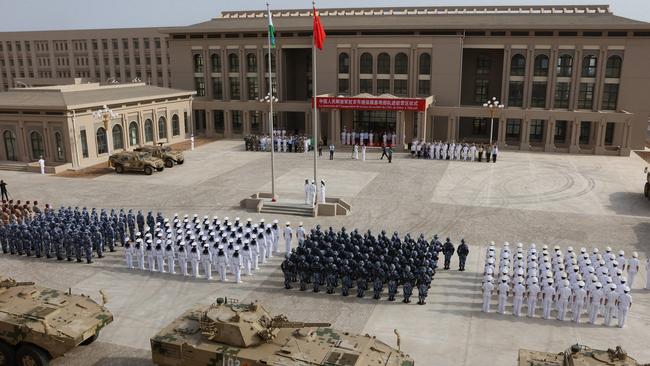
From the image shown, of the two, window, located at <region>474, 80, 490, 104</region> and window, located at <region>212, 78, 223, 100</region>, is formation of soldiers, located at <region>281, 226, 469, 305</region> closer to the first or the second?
window, located at <region>474, 80, 490, 104</region>

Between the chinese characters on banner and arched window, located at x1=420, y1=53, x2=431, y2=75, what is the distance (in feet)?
20.2

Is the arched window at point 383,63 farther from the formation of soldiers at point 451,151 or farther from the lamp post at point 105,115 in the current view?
the lamp post at point 105,115

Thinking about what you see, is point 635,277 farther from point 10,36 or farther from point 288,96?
point 10,36

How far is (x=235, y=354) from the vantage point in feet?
36.9

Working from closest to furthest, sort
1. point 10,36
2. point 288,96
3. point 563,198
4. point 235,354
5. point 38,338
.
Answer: point 235,354
point 38,338
point 563,198
point 288,96
point 10,36

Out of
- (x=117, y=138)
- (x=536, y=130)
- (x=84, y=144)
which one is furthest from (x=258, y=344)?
(x=536, y=130)

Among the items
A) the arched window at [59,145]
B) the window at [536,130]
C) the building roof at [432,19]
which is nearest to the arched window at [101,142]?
the arched window at [59,145]

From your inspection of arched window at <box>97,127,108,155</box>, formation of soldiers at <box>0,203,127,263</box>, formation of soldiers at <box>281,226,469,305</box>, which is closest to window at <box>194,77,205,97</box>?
arched window at <box>97,127,108,155</box>

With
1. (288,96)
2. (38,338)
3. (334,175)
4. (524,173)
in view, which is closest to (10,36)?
(288,96)

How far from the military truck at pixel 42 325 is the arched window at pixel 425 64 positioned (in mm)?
37528

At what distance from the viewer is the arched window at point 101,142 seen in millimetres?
38188

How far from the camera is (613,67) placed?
140ft

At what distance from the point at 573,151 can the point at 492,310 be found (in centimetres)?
3034

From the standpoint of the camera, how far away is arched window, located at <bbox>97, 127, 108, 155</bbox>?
38188mm
